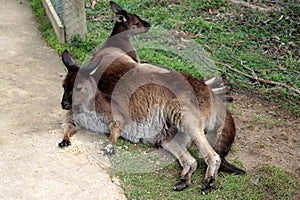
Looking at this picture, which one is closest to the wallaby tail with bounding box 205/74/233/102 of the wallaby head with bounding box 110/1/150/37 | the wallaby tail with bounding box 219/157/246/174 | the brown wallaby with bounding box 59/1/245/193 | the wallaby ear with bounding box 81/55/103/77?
the brown wallaby with bounding box 59/1/245/193

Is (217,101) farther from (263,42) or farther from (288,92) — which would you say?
(263,42)

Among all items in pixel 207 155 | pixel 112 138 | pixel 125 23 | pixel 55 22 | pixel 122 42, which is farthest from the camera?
pixel 55 22

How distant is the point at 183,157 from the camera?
4.05 meters

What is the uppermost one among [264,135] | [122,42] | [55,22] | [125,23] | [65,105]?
[125,23]

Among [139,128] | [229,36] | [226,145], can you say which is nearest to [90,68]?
[139,128]

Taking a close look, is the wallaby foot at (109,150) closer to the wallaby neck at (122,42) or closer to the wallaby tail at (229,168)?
the wallaby tail at (229,168)

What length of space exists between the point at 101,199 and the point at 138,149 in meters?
0.91

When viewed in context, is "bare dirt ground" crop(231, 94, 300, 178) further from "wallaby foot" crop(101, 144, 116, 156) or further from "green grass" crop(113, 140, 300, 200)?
"wallaby foot" crop(101, 144, 116, 156)

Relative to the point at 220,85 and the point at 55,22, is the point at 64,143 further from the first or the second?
the point at 55,22

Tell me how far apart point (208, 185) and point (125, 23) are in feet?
8.66

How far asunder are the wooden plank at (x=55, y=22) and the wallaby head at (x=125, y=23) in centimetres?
111

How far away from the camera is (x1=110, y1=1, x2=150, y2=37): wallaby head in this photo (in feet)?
18.2

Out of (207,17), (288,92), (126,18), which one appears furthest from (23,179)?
(207,17)

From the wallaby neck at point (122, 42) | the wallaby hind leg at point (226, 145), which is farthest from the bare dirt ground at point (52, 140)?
the wallaby neck at point (122, 42)
